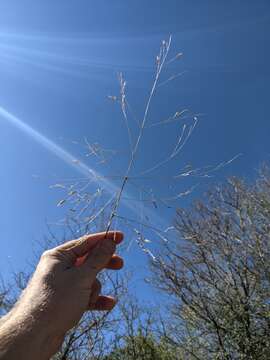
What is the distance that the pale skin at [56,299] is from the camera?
110cm

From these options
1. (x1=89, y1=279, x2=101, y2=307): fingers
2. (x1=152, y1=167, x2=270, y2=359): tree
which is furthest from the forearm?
(x1=152, y1=167, x2=270, y2=359): tree

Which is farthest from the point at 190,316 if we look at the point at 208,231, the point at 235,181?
the point at 235,181

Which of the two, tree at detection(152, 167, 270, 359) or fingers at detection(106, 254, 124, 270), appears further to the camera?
tree at detection(152, 167, 270, 359)

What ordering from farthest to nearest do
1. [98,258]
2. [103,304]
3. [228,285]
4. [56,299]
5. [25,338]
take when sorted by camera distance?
[228,285] → [103,304] → [98,258] → [56,299] → [25,338]

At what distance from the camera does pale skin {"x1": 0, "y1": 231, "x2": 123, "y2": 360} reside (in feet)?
3.61

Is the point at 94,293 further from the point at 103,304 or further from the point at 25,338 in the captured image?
the point at 25,338

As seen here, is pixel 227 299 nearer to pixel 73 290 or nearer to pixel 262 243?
pixel 262 243

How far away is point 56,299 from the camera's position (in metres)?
1.26

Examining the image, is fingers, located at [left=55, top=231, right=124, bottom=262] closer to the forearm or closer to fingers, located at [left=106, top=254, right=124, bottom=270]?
fingers, located at [left=106, top=254, right=124, bottom=270]

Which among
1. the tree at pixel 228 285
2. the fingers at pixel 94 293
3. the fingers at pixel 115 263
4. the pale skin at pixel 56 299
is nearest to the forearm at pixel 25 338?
the pale skin at pixel 56 299

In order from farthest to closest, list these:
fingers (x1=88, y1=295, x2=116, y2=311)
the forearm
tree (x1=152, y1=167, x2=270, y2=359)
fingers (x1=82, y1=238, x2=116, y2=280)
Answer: tree (x1=152, y1=167, x2=270, y2=359), fingers (x1=88, y1=295, x2=116, y2=311), fingers (x1=82, y1=238, x2=116, y2=280), the forearm

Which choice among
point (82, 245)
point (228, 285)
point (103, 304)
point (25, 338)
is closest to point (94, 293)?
point (103, 304)

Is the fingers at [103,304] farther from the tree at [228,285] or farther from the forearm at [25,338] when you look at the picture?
the tree at [228,285]

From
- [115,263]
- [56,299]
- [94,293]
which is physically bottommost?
[56,299]
